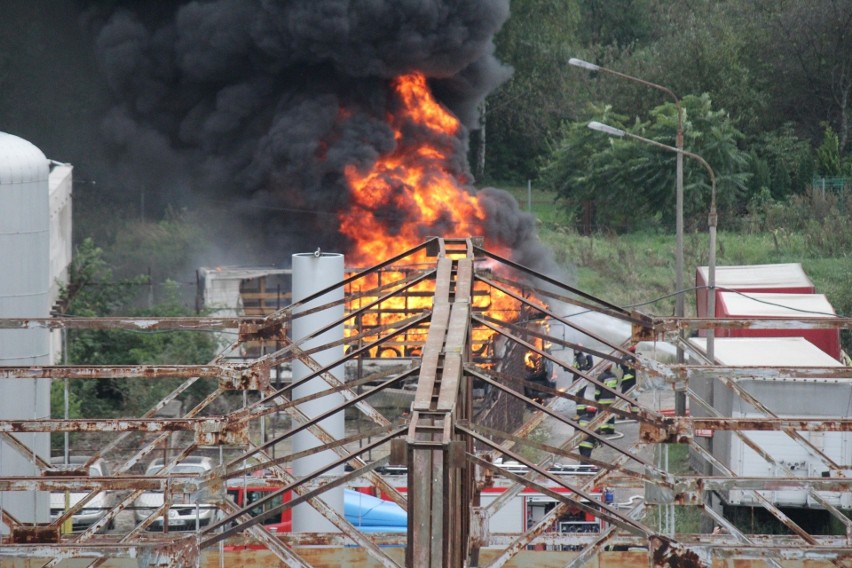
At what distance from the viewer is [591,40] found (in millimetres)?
45750

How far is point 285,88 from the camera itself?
31.5m

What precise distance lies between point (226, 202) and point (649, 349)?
1104 cm

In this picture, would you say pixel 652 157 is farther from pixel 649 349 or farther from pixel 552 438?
pixel 552 438

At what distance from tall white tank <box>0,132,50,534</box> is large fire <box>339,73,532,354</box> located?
1619 centimetres

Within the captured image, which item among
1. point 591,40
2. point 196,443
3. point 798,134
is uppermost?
point 591,40

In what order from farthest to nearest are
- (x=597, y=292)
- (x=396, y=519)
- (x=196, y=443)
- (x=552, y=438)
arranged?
(x=597, y=292) < (x=552, y=438) < (x=396, y=519) < (x=196, y=443)

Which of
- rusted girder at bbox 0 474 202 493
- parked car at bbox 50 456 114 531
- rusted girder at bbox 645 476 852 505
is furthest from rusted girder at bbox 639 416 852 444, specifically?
parked car at bbox 50 456 114 531

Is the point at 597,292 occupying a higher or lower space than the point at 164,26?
lower

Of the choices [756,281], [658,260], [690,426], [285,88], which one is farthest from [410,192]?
[690,426]

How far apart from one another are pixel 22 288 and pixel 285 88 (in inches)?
771

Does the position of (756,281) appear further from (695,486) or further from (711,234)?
(695,486)

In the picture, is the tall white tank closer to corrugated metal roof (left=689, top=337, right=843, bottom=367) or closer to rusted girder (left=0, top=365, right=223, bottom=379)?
rusted girder (left=0, top=365, right=223, bottom=379)

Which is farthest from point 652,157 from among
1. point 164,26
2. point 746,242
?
point 164,26

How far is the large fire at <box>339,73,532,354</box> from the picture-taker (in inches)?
1157
